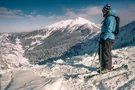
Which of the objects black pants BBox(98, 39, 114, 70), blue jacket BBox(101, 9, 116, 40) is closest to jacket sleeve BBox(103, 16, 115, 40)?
blue jacket BBox(101, 9, 116, 40)

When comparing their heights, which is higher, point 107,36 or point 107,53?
point 107,36

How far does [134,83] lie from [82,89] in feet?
6.56

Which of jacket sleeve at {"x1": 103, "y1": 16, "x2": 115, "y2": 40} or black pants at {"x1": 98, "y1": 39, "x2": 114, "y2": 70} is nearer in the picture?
jacket sleeve at {"x1": 103, "y1": 16, "x2": 115, "y2": 40}

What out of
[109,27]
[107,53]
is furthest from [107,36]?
[107,53]

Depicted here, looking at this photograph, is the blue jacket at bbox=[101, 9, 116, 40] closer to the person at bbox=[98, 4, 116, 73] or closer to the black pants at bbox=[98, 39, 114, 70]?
the person at bbox=[98, 4, 116, 73]

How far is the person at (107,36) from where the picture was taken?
8.20 m

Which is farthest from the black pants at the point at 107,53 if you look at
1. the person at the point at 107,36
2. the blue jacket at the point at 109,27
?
the blue jacket at the point at 109,27

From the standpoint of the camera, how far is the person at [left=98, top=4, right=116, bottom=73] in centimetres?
820

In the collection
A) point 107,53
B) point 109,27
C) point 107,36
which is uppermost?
point 109,27

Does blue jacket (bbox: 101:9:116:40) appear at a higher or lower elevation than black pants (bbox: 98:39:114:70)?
higher

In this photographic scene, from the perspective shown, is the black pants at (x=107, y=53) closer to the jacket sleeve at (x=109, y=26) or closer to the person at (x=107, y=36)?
the person at (x=107, y=36)

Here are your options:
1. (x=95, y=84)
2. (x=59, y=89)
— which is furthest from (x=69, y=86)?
(x=95, y=84)

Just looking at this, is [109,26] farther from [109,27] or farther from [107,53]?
[107,53]

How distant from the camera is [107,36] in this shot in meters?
8.39
